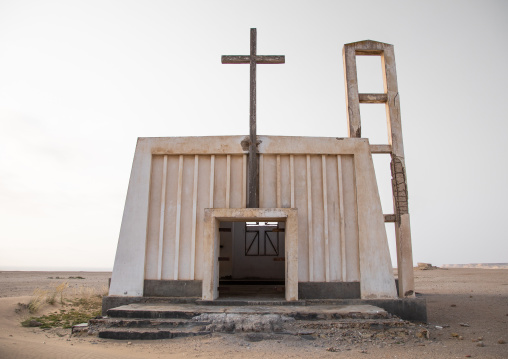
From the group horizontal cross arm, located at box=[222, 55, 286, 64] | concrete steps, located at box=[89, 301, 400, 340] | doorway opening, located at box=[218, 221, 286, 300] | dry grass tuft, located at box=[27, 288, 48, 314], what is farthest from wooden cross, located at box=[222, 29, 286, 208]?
doorway opening, located at box=[218, 221, 286, 300]

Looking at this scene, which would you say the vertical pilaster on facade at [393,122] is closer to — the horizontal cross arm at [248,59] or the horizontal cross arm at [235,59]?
the horizontal cross arm at [248,59]

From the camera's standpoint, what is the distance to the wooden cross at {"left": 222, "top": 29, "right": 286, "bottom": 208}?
33.4 ft

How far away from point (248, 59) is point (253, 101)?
1.21m

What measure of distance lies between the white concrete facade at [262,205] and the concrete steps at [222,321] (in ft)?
4.61

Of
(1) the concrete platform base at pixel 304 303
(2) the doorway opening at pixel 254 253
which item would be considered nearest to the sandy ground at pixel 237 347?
(1) the concrete platform base at pixel 304 303

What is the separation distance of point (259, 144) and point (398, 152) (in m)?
3.85

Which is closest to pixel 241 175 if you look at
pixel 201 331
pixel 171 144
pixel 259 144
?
pixel 259 144

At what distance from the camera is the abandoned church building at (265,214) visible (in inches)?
384

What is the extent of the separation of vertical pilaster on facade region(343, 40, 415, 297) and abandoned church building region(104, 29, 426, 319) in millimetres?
41

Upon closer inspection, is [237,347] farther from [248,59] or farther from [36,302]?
[36,302]

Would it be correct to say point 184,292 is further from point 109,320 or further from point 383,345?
point 383,345

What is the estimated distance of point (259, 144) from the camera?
1047 centimetres

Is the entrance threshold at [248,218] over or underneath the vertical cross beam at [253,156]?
underneath

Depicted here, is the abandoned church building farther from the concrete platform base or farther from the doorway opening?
the doorway opening
